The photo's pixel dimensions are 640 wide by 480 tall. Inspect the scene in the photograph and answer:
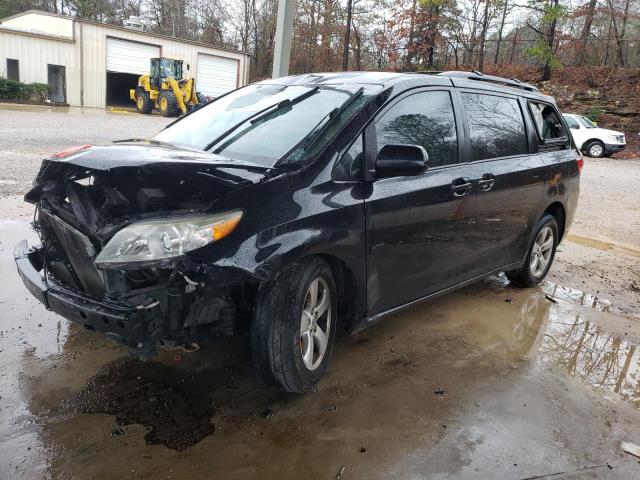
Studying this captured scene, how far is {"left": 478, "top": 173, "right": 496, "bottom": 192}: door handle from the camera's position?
12.6ft

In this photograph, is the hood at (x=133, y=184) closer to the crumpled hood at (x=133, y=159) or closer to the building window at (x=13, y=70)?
the crumpled hood at (x=133, y=159)

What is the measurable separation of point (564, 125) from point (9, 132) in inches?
522

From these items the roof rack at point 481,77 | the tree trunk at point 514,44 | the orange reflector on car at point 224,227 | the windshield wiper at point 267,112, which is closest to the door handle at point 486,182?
the roof rack at point 481,77

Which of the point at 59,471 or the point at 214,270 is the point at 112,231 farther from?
the point at 59,471

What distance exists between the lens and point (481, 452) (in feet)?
8.59

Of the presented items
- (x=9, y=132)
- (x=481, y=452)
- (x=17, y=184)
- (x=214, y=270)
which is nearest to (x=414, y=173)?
(x=214, y=270)

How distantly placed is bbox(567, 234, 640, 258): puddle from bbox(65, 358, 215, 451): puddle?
605 centimetres

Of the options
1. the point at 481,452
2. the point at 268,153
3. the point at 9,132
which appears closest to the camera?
the point at 481,452

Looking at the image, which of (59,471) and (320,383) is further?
(320,383)

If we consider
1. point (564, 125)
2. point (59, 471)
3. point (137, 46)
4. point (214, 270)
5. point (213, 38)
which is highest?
point (213, 38)

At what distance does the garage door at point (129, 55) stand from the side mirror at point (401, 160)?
31830 millimetres

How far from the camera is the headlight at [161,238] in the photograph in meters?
2.30

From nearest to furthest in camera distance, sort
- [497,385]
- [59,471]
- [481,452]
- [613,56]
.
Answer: [59,471], [481,452], [497,385], [613,56]

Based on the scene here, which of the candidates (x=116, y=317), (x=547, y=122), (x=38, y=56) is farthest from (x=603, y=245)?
(x=38, y=56)
